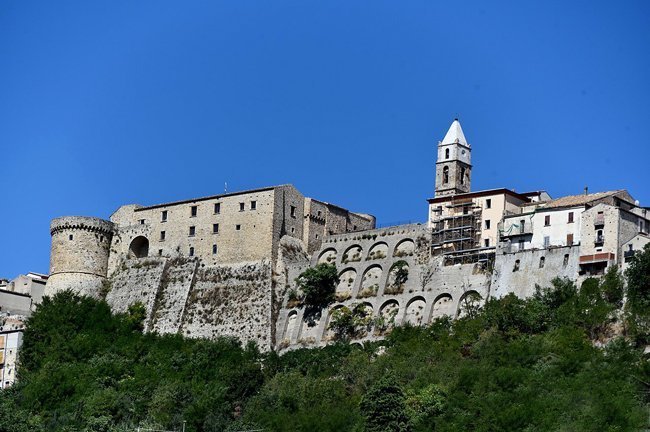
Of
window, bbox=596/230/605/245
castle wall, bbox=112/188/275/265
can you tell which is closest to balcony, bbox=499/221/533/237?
window, bbox=596/230/605/245

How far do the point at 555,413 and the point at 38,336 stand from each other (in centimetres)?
3458

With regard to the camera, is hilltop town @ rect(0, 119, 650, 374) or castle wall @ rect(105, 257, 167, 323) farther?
castle wall @ rect(105, 257, 167, 323)

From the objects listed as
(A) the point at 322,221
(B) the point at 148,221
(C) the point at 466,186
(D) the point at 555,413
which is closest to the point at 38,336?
(B) the point at 148,221

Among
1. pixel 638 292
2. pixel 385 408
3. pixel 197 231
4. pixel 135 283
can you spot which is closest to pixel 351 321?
pixel 197 231

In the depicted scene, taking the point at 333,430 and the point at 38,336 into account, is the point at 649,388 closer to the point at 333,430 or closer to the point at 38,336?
the point at 333,430

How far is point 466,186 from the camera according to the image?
340 ft

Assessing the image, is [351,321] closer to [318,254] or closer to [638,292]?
[318,254]

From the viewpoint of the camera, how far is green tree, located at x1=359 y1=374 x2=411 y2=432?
272ft

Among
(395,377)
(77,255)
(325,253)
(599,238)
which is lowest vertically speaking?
(395,377)

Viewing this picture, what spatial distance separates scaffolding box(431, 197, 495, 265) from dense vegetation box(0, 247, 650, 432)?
4.42 metres

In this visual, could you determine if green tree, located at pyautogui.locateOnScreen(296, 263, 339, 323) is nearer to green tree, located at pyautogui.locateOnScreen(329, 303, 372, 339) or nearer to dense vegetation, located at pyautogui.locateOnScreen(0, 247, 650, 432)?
green tree, located at pyautogui.locateOnScreen(329, 303, 372, 339)

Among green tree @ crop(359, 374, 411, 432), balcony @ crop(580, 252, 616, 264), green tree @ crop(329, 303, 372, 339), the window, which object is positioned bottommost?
green tree @ crop(359, 374, 411, 432)

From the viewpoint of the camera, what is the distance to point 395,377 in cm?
8638

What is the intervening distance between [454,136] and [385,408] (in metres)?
25.1
